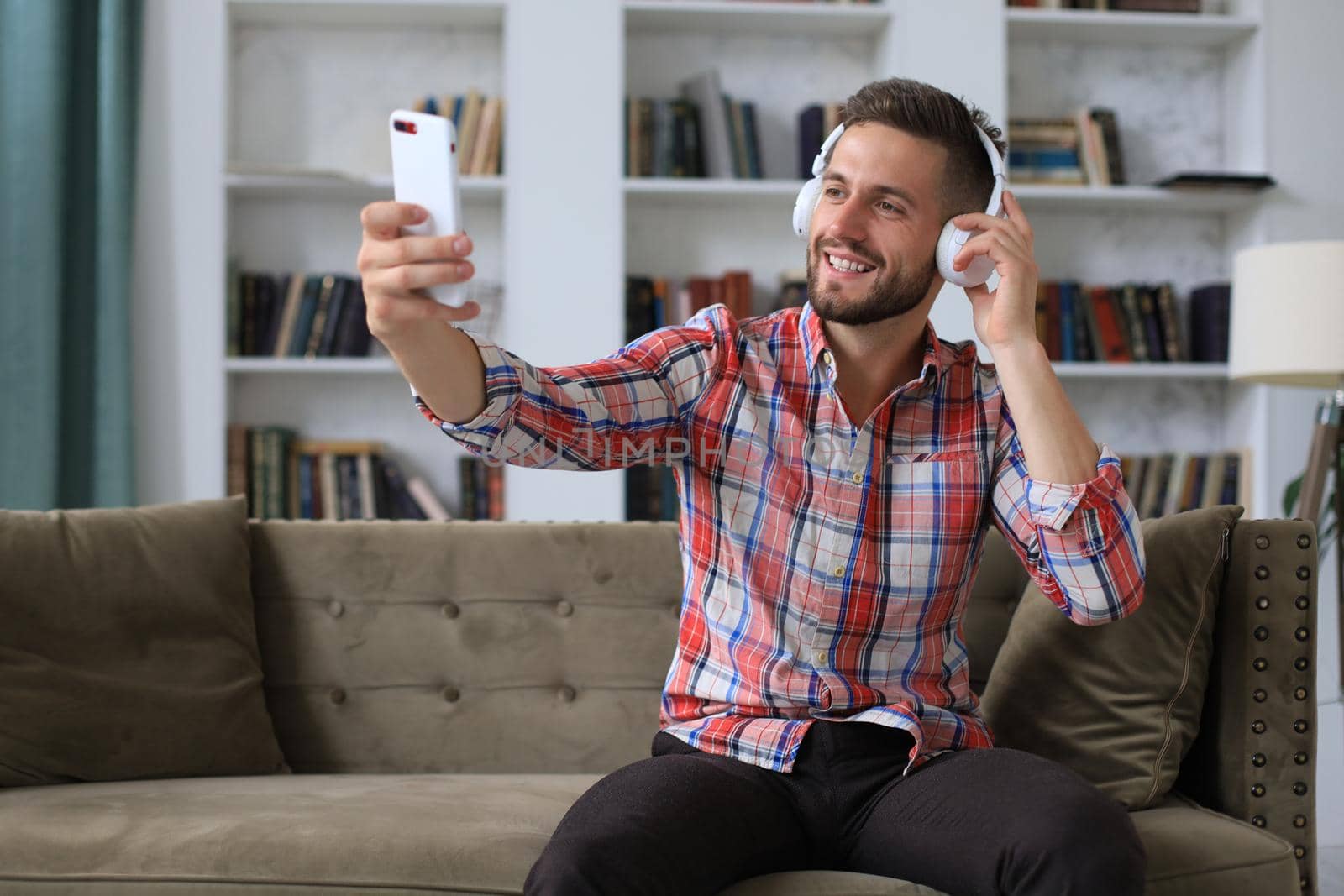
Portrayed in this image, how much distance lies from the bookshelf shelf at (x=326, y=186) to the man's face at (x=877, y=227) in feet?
6.33

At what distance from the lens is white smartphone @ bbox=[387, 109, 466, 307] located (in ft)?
3.12

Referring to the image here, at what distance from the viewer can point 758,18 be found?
134 inches

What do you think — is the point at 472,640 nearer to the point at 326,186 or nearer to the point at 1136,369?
the point at 326,186

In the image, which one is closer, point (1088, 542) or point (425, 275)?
point (425, 275)

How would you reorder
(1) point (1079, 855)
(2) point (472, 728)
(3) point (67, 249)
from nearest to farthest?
(1) point (1079, 855)
(2) point (472, 728)
(3) point (67, 249)

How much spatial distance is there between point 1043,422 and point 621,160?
2.18 metres

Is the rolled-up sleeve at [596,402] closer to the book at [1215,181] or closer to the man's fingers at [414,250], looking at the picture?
the man's fingers at [414,250]

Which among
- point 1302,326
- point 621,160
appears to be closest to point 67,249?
point 621,160

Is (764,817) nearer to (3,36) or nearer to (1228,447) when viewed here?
(3,36)

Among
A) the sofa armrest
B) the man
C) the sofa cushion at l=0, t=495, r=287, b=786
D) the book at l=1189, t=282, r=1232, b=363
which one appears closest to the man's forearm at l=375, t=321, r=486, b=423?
the man

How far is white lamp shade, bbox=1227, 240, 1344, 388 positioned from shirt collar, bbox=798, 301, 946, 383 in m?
1.58

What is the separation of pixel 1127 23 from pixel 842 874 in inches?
116

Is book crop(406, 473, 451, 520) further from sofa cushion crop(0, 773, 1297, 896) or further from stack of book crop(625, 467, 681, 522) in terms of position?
sofa cushion crop(0, 773, 1297, 896)

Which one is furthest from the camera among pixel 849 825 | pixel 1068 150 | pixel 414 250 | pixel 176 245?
pixel 1068 150
